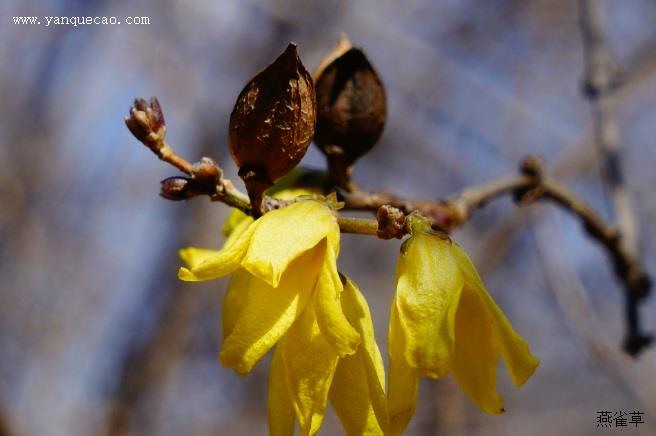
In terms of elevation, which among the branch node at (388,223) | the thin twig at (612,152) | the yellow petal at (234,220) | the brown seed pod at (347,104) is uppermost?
the thin twig at (612,152)

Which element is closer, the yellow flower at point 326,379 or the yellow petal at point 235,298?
the yellow flower at point 326,379

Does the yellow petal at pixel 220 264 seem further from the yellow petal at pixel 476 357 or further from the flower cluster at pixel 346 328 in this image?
the yellow petal at pixel 476 357

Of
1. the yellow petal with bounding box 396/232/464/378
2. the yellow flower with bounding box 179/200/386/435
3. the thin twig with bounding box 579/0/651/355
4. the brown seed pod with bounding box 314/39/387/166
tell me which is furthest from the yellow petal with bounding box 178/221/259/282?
the thin twig with bounding box 579/0/651/355

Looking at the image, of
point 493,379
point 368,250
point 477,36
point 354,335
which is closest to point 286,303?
point 354,335

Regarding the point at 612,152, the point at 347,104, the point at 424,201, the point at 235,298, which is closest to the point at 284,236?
the point at 235,298

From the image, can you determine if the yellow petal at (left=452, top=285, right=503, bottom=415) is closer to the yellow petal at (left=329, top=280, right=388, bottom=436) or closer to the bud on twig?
the yellow petal at (left=329, top=280, right=388, bottom=436)

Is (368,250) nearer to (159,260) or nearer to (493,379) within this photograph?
(159,260)

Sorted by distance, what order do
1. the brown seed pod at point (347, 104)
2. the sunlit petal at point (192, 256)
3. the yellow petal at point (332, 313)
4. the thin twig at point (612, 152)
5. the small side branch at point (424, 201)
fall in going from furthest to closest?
the thin twig at point (612, 152) → the brown seed pod at point (347, 104) → the sunlit petal at point (192, 256) → the small side branch at point (424, 201) → the yellow petal at point (332, 313)

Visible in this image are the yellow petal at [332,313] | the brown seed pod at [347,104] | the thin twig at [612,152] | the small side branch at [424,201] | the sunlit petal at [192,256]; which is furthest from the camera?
the thin twig at [612,152]

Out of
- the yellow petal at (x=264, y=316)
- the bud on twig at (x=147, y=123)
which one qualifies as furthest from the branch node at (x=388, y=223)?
the bud on twig at (x=147, y=123)
